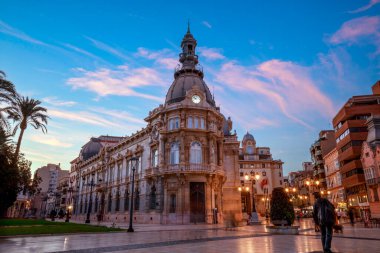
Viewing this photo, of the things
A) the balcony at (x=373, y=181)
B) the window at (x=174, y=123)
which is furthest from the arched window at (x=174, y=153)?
the balcony at (x=373, y=181)

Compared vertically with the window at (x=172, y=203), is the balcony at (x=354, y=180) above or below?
above

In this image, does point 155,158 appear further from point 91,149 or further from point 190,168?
point 91,149

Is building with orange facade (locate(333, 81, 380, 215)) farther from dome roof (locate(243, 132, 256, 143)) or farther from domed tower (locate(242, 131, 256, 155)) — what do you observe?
dome roof (locate(243, 132, 256, 143))

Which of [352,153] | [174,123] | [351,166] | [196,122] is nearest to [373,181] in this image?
[352,153]

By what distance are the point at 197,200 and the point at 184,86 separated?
55.1 feet

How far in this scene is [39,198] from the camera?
12794cm

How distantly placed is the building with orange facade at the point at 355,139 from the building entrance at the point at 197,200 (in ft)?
88.2

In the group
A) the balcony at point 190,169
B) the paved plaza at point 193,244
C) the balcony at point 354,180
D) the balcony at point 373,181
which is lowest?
the paved plaza at point 193,244

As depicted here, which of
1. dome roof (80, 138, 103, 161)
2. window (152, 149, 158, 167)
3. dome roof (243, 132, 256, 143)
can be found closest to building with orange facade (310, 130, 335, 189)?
dome roof (243, 132, 256, 143)

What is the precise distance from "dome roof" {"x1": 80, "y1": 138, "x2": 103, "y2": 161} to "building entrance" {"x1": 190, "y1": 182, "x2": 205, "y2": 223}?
51271 millimetres

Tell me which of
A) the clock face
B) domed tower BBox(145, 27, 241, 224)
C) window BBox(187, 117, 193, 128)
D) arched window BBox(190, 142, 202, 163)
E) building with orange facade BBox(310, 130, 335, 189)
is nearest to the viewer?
domed tower BBox(145, 27, 241, 224)

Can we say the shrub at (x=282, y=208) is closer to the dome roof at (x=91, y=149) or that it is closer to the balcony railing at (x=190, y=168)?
the balcony railing at (x=190, y=168)

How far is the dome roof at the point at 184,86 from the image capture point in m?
43.2

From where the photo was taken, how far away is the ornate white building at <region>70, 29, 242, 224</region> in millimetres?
37875
